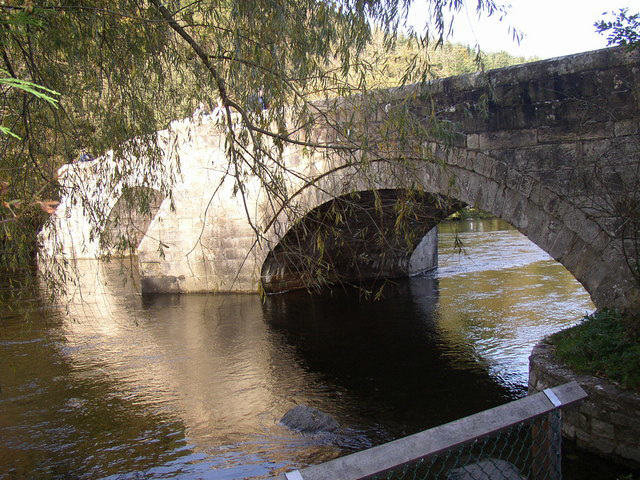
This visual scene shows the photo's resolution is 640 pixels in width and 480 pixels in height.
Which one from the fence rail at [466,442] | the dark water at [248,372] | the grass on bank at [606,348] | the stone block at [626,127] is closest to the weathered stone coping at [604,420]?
the grass on bank at [606,348]

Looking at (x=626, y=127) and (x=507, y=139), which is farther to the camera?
(x=507, y=139)

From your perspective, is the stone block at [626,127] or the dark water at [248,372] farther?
the stone block at [626,127]

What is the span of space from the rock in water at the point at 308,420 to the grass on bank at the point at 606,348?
5.80 ft

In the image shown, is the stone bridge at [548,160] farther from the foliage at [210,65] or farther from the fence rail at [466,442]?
the fence rail at [466,442]

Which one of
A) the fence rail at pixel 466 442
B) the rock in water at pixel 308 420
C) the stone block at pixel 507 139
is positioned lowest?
the rock in water at pixel 308 420

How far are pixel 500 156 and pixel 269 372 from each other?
10.2 ft

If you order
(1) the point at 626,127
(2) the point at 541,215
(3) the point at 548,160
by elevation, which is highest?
(1) the point at 626,127

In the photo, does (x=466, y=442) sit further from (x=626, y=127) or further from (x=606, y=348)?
(x=626, y=127)

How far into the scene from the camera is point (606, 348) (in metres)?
4.06

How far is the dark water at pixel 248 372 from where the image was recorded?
176 inches

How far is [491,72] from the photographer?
17.9 ft

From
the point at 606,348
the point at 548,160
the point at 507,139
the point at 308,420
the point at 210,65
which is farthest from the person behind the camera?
the point at 507,139

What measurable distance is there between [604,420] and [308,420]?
6.94ft

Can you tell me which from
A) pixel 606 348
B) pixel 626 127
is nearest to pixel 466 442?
pixel 606 348
